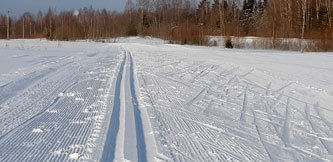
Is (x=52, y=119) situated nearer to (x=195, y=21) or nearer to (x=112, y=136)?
(x=112, y=136)

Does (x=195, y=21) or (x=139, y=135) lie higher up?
(x=195, y=21)

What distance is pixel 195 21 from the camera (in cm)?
6412

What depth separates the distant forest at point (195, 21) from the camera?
123 ft

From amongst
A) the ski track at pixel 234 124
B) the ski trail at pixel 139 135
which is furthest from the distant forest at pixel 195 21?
the ski trail at pixel 139 135

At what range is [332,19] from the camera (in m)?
37.1

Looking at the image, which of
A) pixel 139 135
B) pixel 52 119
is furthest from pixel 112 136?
pixel 52 119

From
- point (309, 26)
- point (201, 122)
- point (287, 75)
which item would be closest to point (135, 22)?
point (309, 26)

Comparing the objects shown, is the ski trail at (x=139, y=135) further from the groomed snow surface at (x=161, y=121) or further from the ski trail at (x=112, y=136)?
the ski trail at (x=112, y=136)

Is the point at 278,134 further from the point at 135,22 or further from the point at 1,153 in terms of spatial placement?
the point at 135,22

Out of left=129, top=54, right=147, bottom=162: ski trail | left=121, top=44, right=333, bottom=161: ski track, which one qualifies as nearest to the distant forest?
left=121, top=44, right=333, bottom=161: ski track

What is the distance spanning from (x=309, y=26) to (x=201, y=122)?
4006cm

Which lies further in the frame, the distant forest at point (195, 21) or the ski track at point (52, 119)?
the distant forest at point (195, 21)

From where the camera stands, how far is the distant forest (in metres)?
37.6

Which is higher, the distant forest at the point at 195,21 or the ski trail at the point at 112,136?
the distant forest at the point at 195,21
